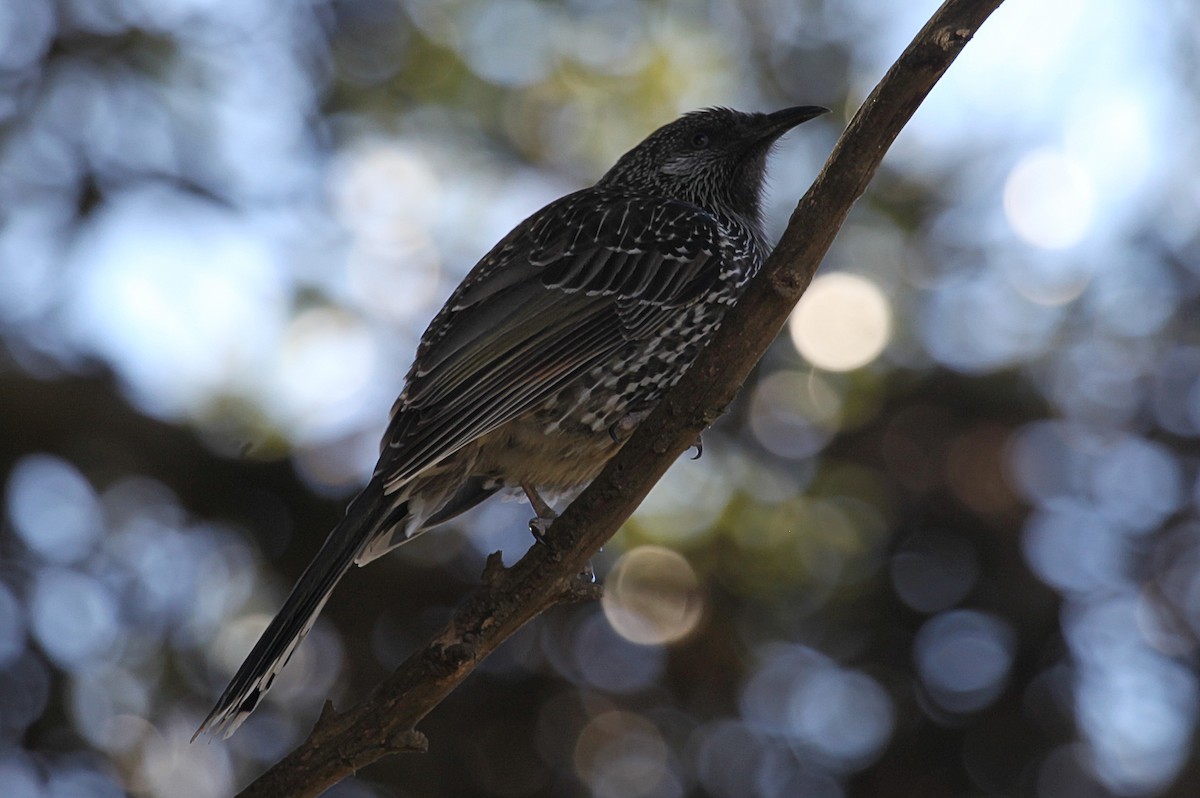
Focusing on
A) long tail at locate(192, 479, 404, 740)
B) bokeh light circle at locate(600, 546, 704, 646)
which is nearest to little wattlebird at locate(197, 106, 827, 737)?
long tail at locate(192, 479, 404, 740)

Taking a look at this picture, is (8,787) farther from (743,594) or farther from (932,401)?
(932,401)

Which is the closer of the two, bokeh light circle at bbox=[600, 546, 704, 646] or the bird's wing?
the bird's wing

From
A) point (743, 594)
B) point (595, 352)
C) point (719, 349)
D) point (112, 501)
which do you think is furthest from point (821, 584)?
point (112, 501)

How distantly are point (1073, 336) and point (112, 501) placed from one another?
4255 mm

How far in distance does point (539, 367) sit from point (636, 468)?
2.57 feet

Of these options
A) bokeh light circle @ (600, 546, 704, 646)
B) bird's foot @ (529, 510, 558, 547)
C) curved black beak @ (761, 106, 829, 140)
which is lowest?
bokeh light circle @ (600, 546, 704, 646)

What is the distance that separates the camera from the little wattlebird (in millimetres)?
3688

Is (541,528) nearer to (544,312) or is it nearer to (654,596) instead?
(544,312)

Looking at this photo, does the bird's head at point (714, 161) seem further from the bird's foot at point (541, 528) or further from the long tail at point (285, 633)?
the long tail at point (285, 633)

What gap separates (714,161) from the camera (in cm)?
505

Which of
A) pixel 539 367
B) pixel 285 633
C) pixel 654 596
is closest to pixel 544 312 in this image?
pixel 539 367

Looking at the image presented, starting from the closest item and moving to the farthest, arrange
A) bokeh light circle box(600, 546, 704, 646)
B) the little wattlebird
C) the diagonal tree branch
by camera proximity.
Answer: the diagonal tree branch, the little wattlebird, bokeh light circle box(600, 546, 704, 646)

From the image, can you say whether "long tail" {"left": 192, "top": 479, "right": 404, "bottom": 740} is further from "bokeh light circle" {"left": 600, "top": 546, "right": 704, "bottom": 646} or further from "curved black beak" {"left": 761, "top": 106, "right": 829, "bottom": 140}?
"curved black beak" {"left": 761, "top": 106, "right": 829, "bottom": 140}

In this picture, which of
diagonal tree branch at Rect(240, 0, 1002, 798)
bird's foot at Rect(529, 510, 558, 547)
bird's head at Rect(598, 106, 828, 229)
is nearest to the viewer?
diagonal tree branch at Rect(240, 0, 1002, 798)
